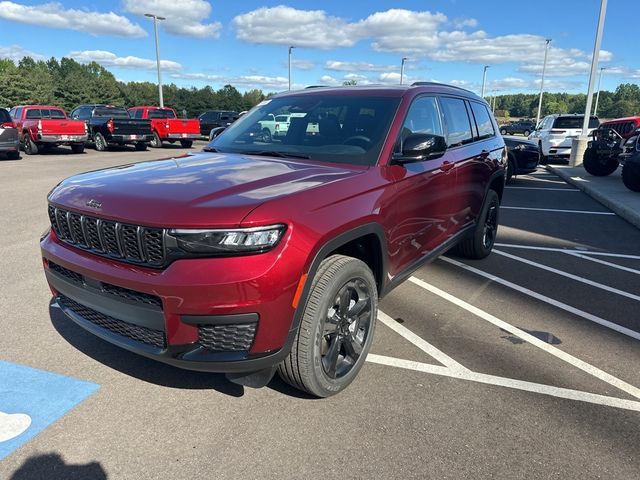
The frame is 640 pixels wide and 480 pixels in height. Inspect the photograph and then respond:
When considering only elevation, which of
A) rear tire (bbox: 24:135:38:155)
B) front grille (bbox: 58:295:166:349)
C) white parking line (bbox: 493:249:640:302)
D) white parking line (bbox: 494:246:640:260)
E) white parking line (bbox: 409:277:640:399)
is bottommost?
white parking line (bbox: 494:246:640:260)

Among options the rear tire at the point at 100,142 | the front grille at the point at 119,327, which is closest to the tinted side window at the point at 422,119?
the front grille at the point at 119,327

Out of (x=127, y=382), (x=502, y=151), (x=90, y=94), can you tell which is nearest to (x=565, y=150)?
(x=502, y=151)

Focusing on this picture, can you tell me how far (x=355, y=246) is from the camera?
124 inches

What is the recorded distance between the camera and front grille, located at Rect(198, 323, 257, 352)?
233 centimetres

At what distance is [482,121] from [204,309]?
4.41m

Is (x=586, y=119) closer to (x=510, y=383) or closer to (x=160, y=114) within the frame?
(x=510, y=383)

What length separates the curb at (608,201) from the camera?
334 inches

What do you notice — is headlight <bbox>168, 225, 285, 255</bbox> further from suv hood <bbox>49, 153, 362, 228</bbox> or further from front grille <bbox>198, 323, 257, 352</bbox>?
front grille <bbox>198, 323, 257, 352</bbox>

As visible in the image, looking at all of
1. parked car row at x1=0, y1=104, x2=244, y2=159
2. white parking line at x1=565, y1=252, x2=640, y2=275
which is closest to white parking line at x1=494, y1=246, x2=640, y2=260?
white parking line at x1=565, y1=252, x2=640, y2=275

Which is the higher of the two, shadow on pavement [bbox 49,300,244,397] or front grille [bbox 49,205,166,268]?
front grille [bbox 49,205,166,268]

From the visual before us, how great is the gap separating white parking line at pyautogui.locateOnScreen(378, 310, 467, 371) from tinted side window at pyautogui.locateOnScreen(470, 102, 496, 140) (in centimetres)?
241

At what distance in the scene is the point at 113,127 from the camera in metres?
19.2

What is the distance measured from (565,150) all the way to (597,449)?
17.4m

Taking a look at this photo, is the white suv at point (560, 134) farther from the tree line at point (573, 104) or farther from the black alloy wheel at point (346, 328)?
the tree line at point (573, 104)
